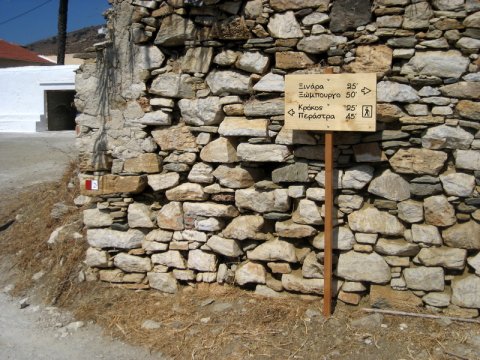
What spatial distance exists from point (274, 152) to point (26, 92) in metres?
14.7

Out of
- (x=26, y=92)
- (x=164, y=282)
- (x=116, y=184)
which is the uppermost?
(x=26, y=92)

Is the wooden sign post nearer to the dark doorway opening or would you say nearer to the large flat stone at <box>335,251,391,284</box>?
the large flat stone at <box>335,251,391,284</box>

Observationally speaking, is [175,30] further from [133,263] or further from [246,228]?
[133,263]

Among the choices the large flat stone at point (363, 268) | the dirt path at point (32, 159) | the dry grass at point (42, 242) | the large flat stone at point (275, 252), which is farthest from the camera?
the dirt path at point (32, 159)

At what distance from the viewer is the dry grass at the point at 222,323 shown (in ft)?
11.8

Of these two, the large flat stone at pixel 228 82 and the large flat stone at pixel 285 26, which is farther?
the large flat stone at pixel 228 82

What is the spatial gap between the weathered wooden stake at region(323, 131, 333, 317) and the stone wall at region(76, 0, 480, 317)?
0.72ft

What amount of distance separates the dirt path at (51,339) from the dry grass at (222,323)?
116 mm

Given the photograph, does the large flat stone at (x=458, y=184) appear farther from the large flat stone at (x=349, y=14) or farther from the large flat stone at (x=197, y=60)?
the large flat stone at (x=197, y=60)

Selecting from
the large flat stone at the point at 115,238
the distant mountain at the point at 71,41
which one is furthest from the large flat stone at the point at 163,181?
the distant mountain at the point at 71,41

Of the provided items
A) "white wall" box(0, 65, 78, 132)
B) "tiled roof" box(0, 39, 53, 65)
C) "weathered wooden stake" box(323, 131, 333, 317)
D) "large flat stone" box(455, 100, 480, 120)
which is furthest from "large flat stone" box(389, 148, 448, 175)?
"tiled roof" box(0, 39, 53, 65)

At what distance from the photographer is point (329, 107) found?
3695 millimetres

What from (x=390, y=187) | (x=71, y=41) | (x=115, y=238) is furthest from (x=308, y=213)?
(x=71, y=41)

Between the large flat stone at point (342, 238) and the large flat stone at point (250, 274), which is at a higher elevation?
the large flat stone at point (342, 238)
